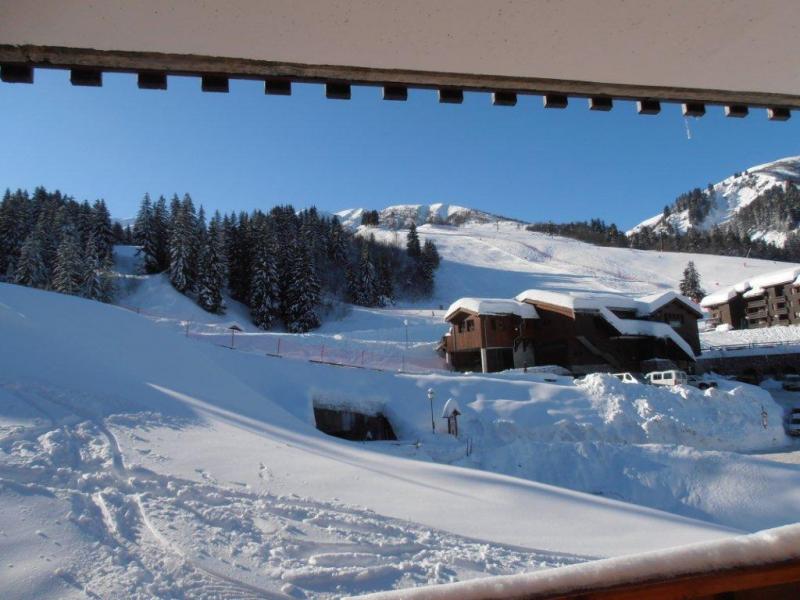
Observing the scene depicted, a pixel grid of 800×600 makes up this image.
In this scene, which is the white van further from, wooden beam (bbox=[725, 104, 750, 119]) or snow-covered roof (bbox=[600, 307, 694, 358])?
wooden beam (bbox=[725, 104, 750, 119])

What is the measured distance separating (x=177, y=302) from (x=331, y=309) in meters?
16.8

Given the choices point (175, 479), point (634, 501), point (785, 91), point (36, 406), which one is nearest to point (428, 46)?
point (785, 91)

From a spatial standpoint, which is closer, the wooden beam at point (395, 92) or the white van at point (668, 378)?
the wooden beam at point (395, 92)

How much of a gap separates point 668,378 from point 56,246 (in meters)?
54.4

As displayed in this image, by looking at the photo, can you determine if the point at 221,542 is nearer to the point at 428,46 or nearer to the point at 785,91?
the point at 428,46

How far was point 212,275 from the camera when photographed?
53625mm

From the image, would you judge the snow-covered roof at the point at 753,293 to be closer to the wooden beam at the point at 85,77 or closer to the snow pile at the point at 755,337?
the snow pile at the point at 755,337

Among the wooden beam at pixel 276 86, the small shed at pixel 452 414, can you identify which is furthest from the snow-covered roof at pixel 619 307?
the wooden beam at pixel 276 86

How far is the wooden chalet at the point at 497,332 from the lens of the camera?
34.1m

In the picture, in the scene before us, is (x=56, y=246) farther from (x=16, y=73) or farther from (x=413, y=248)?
(x=16, y=73)

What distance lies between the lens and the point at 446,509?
9.19 meters

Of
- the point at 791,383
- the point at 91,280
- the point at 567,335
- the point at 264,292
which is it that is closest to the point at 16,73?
the point at 567,335

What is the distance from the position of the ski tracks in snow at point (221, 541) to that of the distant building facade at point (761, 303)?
52186mm

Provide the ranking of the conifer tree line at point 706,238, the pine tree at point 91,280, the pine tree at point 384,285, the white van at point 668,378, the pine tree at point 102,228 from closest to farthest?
the white van at point 668,378 → the pine tree at point 91,280 → the pine tree at point 102,228 → the pine tree at point 384,285 → the conifer tree line at point 706,238
